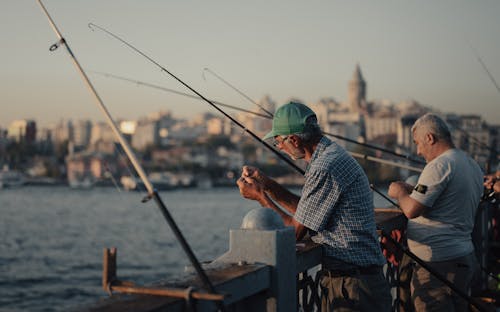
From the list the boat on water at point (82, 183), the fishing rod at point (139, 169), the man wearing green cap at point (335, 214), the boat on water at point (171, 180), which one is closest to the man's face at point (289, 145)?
the man wearing green cap at point (335, 214)

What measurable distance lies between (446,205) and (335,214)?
106 cm

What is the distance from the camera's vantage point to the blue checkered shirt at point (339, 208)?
9.02 ft

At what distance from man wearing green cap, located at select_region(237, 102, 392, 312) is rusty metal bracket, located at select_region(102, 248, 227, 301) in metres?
0.81

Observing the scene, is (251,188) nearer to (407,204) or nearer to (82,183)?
(407,204)

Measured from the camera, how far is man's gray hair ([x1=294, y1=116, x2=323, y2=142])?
2852mm

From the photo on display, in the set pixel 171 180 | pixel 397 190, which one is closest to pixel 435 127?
pixel 397 190

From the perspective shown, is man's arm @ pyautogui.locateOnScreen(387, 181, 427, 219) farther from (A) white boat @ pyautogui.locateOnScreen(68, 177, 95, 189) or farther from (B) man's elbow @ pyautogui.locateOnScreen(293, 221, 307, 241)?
(A) white boat @ pyautogui.locateOnScreen(68, 177, 95, 189)

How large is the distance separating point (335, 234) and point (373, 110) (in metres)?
171

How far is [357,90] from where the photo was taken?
607 feet

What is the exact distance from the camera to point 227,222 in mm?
55719

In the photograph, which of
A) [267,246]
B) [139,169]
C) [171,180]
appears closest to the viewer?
[139,169]

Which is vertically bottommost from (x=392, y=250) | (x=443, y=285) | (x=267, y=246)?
(x=443, y=285)

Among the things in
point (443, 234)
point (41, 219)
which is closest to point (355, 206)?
point (443, 234)

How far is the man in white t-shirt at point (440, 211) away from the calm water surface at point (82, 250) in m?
4.15
